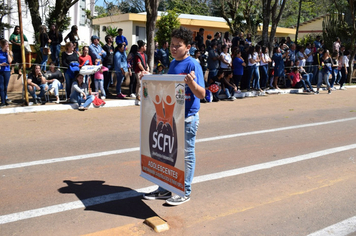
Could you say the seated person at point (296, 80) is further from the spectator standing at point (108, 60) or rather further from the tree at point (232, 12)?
the spectator standing at point (108, 60)

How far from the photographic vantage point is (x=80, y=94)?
12055 mm

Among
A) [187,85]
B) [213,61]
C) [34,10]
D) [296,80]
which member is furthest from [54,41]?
[296,80]

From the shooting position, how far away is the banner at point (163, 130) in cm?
450

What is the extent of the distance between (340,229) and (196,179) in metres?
2.24

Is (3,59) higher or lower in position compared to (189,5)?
lower

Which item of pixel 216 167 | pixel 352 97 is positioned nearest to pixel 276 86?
pixel 352 97

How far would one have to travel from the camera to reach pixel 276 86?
1831cm

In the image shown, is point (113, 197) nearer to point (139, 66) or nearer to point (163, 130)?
point (163, 130)

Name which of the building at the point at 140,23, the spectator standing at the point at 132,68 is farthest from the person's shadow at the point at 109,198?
the building at the point at 140,23

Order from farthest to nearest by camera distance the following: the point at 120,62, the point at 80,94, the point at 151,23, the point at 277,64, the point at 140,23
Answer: the point at 140,23 → the point at 277,64 → the point at 151,23 → the point at 120,62 → the point at 80,94

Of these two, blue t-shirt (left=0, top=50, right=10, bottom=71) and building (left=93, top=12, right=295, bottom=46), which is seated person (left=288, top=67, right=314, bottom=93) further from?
building (left=93, top=12, right=295, bottom=46)

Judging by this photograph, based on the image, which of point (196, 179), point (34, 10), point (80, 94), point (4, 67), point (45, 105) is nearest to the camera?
point (196, 179)

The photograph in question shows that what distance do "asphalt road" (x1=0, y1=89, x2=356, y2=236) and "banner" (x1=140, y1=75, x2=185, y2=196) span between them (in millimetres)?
454

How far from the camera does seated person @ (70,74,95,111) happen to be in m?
11.9
